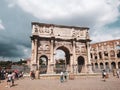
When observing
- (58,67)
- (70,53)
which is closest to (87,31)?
(70,53)

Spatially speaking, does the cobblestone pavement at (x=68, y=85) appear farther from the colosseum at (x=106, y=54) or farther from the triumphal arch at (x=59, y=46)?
the colosseum at (x=106, y=54)

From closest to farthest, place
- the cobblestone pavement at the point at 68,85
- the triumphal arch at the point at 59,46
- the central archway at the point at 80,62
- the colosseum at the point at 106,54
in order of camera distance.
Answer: the cobblestone pavement at the point at 68,85
the triumphal arch at the point at 59,46
the central archway at the point at 80,62
the colosseum at the point at 106,54

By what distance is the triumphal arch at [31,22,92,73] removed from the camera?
90.1ft

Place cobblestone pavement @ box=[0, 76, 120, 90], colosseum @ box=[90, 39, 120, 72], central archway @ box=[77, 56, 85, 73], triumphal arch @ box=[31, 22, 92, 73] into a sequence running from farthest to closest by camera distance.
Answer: colosseum @ box=[90, 39, 120, 72] → central archway @ box=[77, 56, 85, 73] → triumphal arch @ box=[31, 22, 92, 73] → cobblestone pavement @ box=[0, 76, 120, 90]

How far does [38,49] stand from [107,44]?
25742 millimetres

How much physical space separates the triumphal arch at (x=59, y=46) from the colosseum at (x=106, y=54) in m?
14.6

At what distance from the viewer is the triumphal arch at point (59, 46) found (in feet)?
90.1

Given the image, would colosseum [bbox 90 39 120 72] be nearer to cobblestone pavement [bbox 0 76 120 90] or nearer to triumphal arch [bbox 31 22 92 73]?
triumphal arch [bbox 31 22 92 73]

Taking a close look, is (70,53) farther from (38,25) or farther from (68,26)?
(38,25)

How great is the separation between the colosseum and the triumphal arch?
14583mm

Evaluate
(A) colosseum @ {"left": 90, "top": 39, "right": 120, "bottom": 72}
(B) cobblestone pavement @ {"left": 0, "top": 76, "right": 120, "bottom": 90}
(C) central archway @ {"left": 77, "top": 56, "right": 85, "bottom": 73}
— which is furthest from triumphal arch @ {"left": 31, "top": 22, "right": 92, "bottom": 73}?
(A) colosseum @ {"left": 90, "top": 39, "right": 120, "bottom": 72}

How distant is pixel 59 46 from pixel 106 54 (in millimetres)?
23350

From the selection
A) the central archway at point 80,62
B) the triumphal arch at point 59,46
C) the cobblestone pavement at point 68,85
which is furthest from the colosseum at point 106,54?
the cobblestone pavement at point 68,85

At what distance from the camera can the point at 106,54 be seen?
48531 millimetres
